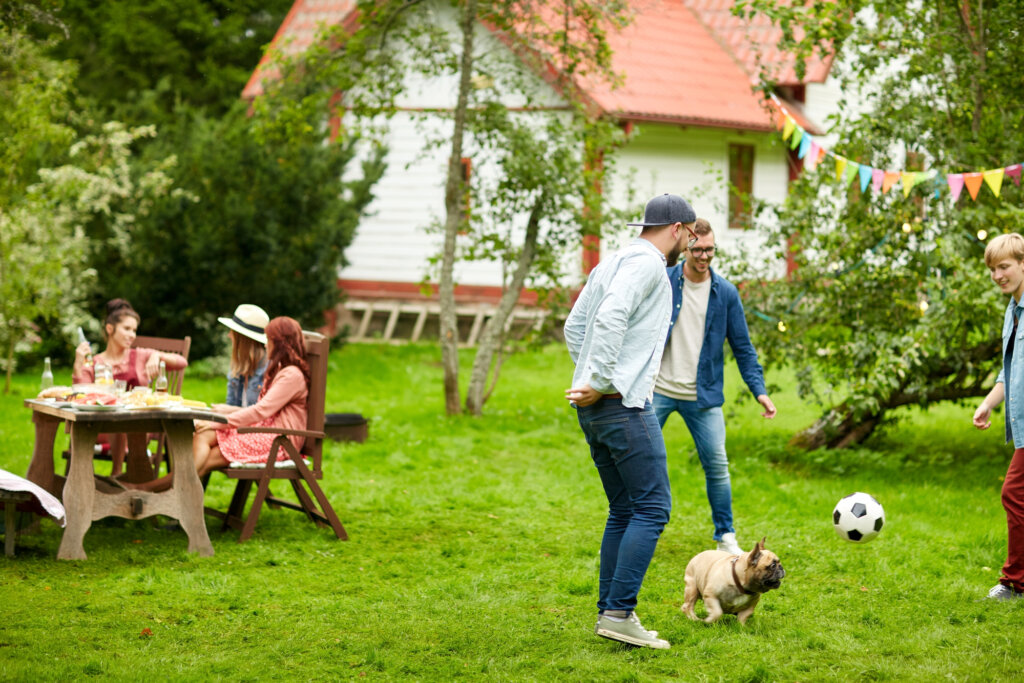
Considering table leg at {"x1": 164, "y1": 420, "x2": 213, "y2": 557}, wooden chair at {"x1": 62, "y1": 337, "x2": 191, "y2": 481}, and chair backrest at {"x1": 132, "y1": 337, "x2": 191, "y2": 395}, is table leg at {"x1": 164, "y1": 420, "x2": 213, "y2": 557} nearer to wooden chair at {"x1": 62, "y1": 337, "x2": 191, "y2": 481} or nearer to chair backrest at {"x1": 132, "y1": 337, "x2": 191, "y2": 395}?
wooden chair at {"x1": 62, "y1": 337, "x2": 191, "y2": 481}

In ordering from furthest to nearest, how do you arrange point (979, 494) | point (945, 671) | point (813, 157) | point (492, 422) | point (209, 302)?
1. point (209, 302)
2. point (492, 422)
3. point (813, 157)
4. point (979, 494)
5. point (945, 671)

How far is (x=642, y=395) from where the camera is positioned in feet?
14.6

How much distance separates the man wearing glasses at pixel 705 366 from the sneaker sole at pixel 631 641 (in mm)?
1664

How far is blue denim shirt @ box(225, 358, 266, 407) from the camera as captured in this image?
285 inches

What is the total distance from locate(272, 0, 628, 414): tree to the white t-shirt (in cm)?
519

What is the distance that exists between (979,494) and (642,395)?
4.89 m

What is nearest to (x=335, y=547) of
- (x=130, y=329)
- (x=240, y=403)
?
(x=240, y=403)

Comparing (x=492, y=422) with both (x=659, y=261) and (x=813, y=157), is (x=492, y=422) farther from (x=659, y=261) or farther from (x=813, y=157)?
(x=659, y=261)

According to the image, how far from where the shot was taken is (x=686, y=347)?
625cm

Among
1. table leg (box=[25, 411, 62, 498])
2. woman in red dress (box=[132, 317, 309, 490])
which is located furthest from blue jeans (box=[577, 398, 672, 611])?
table leg (box=[25, 411, 62, 498])

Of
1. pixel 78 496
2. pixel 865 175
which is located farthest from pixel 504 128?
pixel 78 496

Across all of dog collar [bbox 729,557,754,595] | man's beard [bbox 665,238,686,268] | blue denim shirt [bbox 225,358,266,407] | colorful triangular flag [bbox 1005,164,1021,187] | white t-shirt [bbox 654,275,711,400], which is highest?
colorful triangular flag [bbox 1005,164,1021,187]

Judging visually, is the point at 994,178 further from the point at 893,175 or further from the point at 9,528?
the point at 9,528

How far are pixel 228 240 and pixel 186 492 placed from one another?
8.74 m
